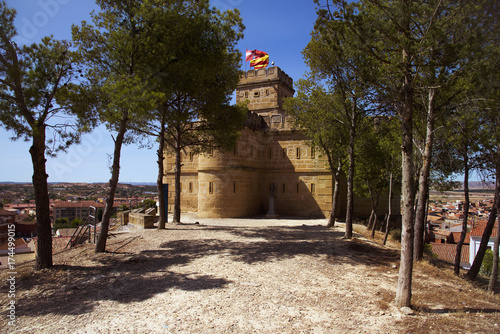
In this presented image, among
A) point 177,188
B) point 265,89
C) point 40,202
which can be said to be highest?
point 265,89

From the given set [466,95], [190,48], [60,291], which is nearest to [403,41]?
[466,95]

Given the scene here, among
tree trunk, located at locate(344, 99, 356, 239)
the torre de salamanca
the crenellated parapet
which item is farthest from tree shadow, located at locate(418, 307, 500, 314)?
the crenellated parapet

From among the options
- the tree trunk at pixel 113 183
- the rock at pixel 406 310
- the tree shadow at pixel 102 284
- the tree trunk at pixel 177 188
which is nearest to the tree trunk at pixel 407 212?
the rock at pixel 406 310

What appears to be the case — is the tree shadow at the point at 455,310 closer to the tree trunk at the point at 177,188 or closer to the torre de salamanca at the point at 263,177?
the tree trunk at the point at 177,188

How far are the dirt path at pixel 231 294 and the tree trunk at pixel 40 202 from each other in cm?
42

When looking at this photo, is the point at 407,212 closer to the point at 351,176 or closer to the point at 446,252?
the point at 351,176

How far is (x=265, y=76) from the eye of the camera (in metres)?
24.3

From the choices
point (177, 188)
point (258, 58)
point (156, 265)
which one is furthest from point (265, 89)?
point (156, 265)

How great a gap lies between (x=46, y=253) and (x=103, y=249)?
5.97 ft

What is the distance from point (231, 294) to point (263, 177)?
16.1m

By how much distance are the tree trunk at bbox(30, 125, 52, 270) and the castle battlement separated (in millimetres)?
17609

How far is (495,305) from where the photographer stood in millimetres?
5691

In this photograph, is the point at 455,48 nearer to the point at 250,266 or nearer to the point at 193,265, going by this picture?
the point at 250,266

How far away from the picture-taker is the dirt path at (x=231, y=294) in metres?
4.86
